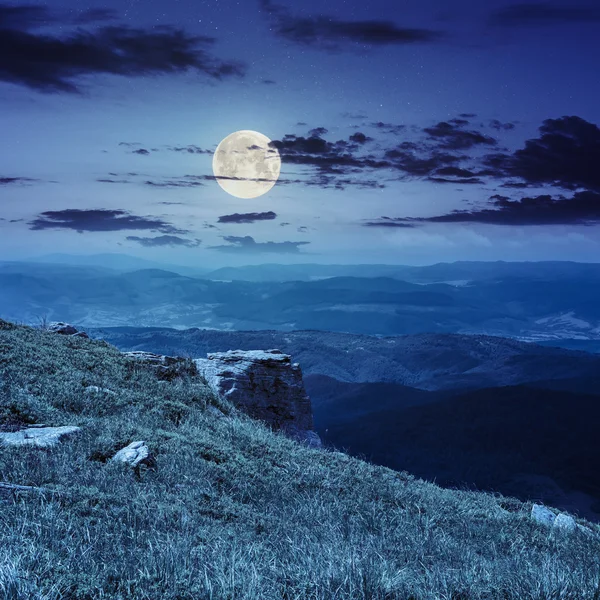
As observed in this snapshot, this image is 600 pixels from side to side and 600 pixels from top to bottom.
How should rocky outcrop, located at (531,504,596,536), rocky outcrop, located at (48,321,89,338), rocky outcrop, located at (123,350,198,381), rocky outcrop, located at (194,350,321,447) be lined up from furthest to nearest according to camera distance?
1. rocky outcrop, located at (194,350,321,447)
2. rocky outcrop, located at (48,321,89,338)
3. rocky outcrop, located at (123,350,198,381)
4. rocky outcrop, located at (531,504,596,536)

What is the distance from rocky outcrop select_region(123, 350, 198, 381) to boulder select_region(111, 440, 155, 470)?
8671 millimetres

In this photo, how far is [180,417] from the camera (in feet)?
43.6

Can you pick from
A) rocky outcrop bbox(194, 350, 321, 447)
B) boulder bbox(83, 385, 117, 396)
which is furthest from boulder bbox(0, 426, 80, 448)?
rocky outcrop bbox(194, 350, 321, 447)

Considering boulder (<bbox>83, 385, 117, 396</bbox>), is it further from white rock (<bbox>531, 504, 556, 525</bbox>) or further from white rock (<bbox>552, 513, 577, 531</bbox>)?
white rock (<bbox>552, 513, 577, 531</bbox>)

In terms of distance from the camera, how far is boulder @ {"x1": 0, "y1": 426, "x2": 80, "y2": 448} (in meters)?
8.33

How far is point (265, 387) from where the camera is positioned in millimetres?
23453

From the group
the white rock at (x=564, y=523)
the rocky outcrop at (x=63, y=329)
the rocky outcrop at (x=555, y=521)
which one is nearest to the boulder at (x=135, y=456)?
the rocky outcrop at (x=555, y=521)

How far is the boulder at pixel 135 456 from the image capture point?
8.30 metres

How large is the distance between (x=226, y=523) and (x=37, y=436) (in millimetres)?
3901

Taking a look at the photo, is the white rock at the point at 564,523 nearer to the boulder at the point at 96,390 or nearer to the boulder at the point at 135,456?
the boulder at the point at 135,456

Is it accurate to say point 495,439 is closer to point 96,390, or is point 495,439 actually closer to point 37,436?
point 96,390

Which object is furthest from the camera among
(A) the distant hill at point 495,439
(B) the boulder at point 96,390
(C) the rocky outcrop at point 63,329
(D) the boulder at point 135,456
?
(A) the distant hill at point 495,439

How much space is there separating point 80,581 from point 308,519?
4025 mm

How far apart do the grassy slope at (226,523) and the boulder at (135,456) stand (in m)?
0.22
